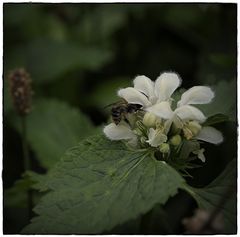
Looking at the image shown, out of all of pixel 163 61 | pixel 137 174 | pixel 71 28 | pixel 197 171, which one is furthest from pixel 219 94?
pixel 71 28

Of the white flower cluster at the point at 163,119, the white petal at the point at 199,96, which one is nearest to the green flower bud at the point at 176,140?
the white flower cluster at the point at 163,119

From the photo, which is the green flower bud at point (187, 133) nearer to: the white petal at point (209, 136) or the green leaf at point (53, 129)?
the white petal at point (209, 136)

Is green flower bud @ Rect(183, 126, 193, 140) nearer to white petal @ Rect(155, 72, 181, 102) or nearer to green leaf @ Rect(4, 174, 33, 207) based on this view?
white petal @ Rect(155, 72, 181, 102)

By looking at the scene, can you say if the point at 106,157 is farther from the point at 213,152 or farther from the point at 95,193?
the point at 213,152

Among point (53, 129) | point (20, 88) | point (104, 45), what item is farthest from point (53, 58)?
point (20, 88)

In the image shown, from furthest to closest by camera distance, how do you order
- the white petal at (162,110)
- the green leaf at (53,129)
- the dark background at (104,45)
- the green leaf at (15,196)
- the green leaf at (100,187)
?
the dark background at (104,45) < the green leaf at (53,129) < the green leaf at (15,196) < the white petal at (162,110) < the green leaf at (100,187)

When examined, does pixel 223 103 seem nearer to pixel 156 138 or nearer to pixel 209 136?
pixel 209 136

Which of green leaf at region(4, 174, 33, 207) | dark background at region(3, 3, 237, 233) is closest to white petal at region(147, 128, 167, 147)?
green leaf at region(4, 174, 33, 207)
